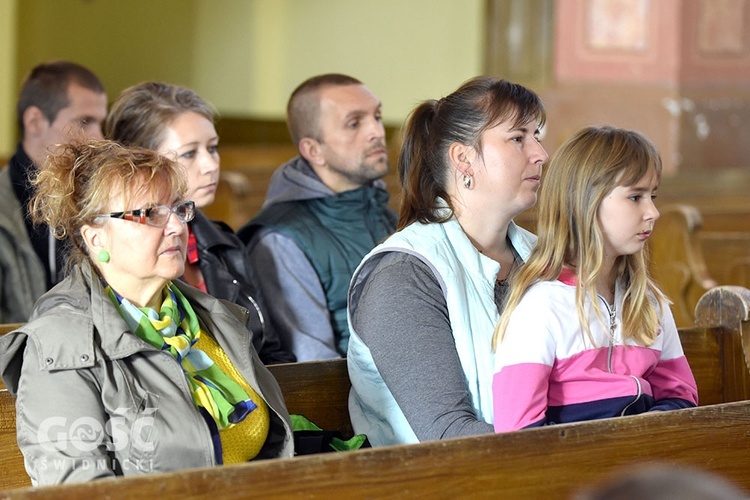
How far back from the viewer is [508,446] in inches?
65.2

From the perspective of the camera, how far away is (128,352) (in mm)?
1738

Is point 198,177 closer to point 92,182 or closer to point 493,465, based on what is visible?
point 92,182

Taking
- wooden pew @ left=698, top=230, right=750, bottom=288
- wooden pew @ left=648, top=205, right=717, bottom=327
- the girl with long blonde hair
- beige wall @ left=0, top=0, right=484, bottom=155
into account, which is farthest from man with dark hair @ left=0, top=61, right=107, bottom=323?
beige wall @ left=0, top=0, right=484, bottom=155

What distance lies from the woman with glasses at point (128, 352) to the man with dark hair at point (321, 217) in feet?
2.83

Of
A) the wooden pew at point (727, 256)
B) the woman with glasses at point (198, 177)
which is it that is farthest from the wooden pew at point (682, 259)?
the woman with glasses at point (198, 177)

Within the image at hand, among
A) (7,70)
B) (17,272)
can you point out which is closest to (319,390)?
(17,272)

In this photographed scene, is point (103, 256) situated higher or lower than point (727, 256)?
higher

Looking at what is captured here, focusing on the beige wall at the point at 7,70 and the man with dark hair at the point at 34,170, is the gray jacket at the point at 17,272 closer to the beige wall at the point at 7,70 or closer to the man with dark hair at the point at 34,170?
the man with dark hair at the point at 34,170

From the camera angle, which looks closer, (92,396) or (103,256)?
(92,396)

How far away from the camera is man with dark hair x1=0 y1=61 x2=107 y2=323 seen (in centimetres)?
306

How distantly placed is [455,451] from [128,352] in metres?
0.57

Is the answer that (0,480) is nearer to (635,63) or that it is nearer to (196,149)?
(196,149)

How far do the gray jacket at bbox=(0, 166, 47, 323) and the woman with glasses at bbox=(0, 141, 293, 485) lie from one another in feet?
3.87

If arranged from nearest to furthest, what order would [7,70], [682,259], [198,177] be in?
[198,177] → [682,259] → [7,70]
